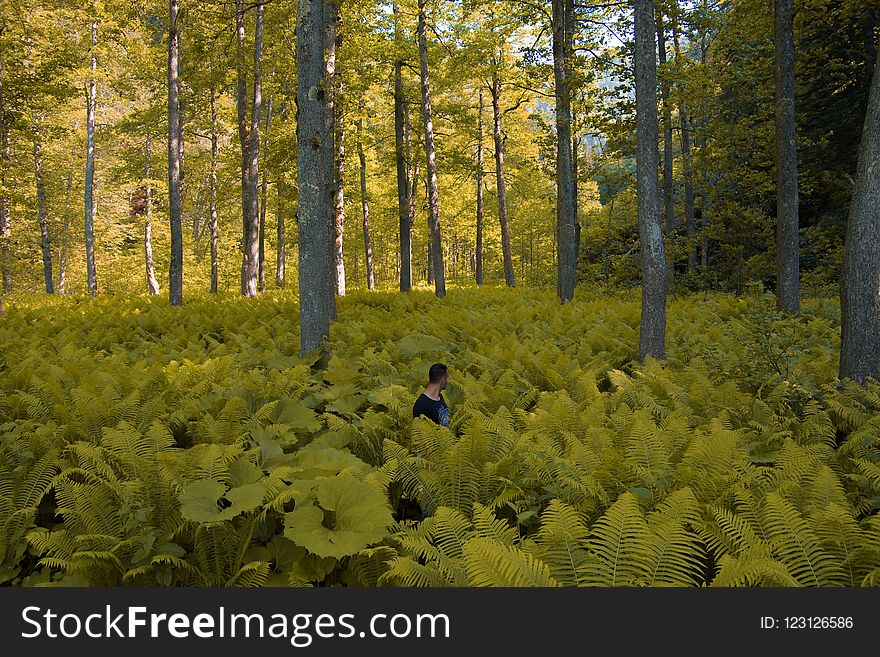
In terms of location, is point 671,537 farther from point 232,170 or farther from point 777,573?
point 232,170

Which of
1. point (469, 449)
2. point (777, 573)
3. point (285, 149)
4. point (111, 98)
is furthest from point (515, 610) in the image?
point (111, 98)

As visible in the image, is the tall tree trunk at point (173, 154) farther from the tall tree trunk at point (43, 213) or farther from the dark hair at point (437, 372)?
the tall tree trunk at point (43, 213)

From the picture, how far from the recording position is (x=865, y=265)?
229 inches

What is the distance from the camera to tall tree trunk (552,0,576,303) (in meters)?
14.2

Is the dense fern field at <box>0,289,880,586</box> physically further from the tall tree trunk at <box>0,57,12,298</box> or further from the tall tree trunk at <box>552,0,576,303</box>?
the tall tree trunk at <box>0,57,12,298</box>

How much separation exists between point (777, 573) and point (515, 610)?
1277mm

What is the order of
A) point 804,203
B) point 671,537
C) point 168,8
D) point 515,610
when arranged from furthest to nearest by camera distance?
point 804,203 → point 168,8 → point 671,537 → point 515,610

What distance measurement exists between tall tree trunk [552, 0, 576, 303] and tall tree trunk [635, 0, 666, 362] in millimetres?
6538

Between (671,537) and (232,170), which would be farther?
(232,170)

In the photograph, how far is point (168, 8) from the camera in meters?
15.8

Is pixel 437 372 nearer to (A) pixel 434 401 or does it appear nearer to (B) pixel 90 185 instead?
(A) pixel 434 401

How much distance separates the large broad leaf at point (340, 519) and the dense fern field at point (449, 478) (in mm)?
13

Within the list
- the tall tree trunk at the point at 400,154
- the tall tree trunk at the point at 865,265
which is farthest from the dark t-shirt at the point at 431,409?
the tall tree trunk at the point at 400,154

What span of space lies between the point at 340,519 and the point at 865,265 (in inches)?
243
